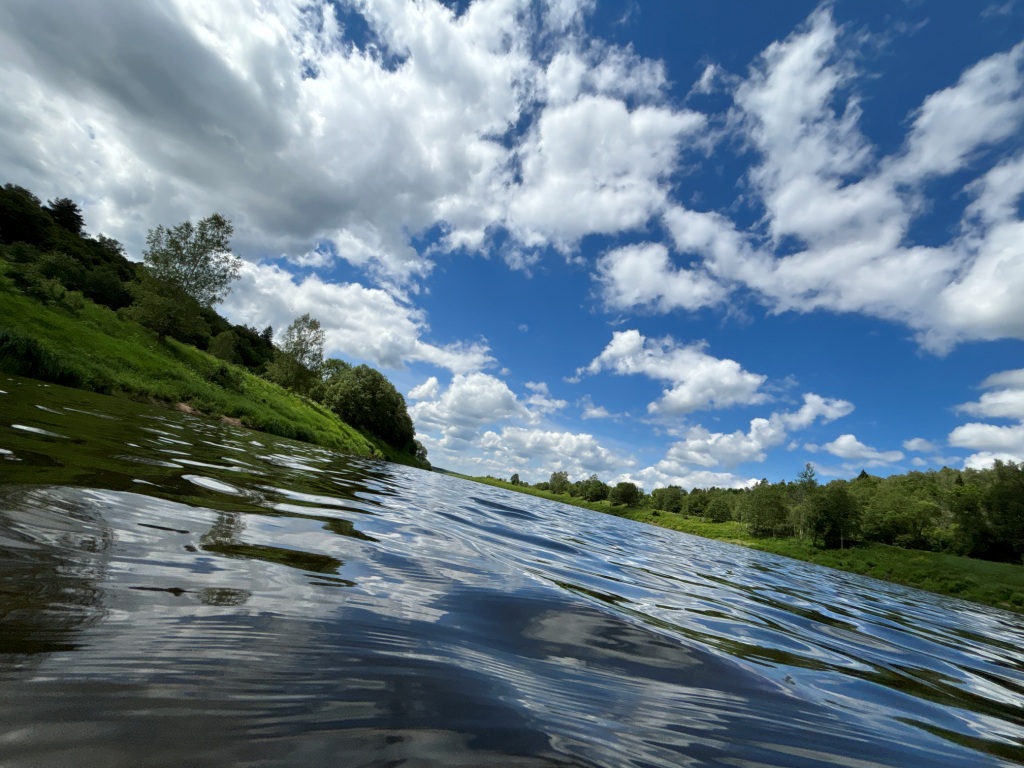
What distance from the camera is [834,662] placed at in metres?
3.88

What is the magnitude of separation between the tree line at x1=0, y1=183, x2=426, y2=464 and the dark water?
99.6 feet

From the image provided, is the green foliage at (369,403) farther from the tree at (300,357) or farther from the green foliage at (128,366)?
the green foliage at (128,366)

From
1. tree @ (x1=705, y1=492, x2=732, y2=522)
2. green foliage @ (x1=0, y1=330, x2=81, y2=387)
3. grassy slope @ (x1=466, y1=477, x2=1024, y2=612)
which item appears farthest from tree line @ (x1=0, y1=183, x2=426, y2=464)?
tree @ (x1=705, y1=492, x2=732, y2=522)

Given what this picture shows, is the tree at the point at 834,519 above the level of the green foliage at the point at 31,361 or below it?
above

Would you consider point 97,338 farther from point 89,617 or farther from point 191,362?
point 89,617

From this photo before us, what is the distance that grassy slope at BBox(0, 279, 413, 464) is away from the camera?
57.2ft

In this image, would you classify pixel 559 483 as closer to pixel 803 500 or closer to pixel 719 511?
pixel 719 511

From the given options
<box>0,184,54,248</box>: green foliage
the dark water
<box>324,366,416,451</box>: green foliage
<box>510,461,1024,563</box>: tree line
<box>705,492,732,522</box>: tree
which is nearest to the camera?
the dark water

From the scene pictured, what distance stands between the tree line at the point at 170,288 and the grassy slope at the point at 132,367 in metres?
1.43

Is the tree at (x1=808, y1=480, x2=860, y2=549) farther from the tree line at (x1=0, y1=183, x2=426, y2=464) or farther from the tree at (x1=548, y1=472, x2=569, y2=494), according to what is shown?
the tree at (x1=548, y1=472, x2=569, y2=494)

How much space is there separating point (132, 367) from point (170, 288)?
15178mm

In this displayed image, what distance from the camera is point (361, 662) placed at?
1.71 metres

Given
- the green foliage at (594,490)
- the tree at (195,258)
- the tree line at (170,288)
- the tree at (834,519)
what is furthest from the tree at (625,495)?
the tree at (195,258)

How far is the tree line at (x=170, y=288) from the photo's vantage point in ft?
110
